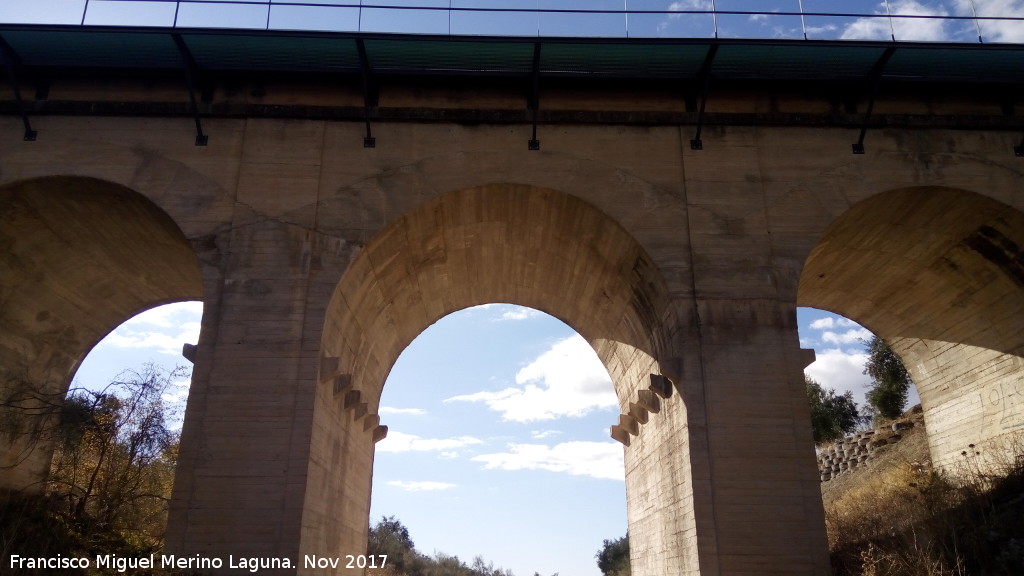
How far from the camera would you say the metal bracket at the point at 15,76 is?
43.7 feet

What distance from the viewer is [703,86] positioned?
14.1 metres

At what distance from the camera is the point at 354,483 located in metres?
15.4

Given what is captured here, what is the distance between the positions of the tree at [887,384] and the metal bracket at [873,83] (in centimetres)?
2076

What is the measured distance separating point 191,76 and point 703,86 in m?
8.70

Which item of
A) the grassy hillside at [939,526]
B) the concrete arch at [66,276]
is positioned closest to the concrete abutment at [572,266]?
the concrete arch at [66,276]

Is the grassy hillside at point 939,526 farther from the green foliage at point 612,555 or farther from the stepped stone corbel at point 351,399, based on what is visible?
the green foliage at point 612,555

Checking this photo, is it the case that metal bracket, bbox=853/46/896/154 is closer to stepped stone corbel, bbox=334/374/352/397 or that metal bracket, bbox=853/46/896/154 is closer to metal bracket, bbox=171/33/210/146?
stepped stone corbel, bbox=334/374/352/397

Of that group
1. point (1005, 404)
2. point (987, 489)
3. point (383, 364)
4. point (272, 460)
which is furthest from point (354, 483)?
point (1005, 404)

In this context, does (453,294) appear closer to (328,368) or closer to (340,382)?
(340,382)

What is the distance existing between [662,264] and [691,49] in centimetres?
368

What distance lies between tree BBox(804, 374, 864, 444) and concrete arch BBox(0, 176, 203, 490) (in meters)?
27.8

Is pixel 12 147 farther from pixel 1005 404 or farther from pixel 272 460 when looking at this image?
pixel 1005 404

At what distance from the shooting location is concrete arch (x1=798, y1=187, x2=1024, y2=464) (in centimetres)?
1410

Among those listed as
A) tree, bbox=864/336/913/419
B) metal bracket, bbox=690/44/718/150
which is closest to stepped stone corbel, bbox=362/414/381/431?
metal bracket, bbox=690/44/718/150
